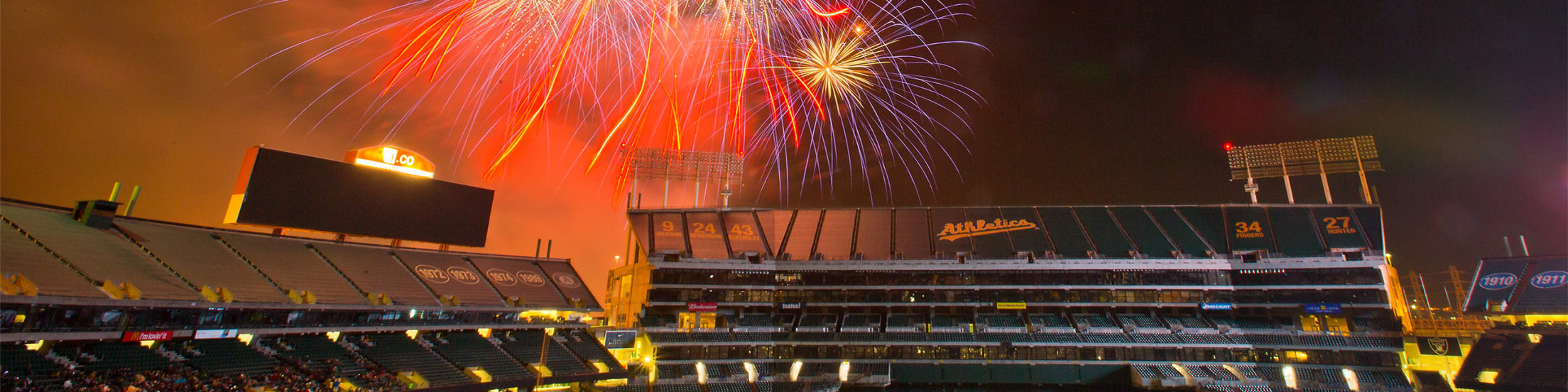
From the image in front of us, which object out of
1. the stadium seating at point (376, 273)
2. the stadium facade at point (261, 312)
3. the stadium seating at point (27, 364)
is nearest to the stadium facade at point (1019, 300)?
the stadium facade at point (261, 312)

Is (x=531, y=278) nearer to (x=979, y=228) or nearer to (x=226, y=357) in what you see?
(x=226, y=357)

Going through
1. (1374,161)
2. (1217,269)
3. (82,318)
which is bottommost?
(82,318)

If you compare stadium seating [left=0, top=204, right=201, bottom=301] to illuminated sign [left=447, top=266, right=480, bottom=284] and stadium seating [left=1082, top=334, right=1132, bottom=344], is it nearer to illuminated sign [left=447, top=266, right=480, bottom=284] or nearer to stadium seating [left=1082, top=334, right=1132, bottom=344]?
illuminated sign [left=447, top=266, right=480, bottom=284]

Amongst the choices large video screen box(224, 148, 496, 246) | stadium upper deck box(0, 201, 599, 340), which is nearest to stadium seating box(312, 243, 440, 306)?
stadium upper deck box(0, 201, 599, 340)

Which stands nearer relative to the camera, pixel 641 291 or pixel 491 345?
pixel 491 345

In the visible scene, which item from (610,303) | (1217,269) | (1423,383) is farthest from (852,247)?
(1423,383)

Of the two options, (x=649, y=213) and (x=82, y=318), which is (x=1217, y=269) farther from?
(x=82, y=318)

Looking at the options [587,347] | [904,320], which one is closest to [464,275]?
[587,347]
